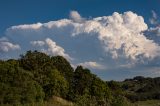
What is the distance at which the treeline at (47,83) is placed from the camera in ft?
252

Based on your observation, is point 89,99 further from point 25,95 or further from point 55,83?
point 55,83

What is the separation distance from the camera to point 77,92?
109m

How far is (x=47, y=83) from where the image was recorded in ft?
320

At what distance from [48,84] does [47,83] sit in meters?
0.82

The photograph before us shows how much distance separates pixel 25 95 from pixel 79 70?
38476mm

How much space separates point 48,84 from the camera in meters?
98.3

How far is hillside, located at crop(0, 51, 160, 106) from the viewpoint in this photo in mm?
75075

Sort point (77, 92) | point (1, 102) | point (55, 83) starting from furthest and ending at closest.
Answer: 1. point (77, 92)
2. point (55, 83)
3. point (1, 102)

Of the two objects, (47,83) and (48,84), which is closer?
(47,83)

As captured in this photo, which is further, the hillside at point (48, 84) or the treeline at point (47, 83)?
the treeline at point (47, 83)

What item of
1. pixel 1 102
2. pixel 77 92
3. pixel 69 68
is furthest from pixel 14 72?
pixel 69 68

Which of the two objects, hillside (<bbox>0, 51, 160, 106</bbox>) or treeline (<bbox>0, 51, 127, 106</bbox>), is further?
treeline (<bbox>0, 51, 127, 106</bbox>)

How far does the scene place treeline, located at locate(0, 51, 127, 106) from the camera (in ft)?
252

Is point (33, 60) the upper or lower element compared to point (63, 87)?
upper
